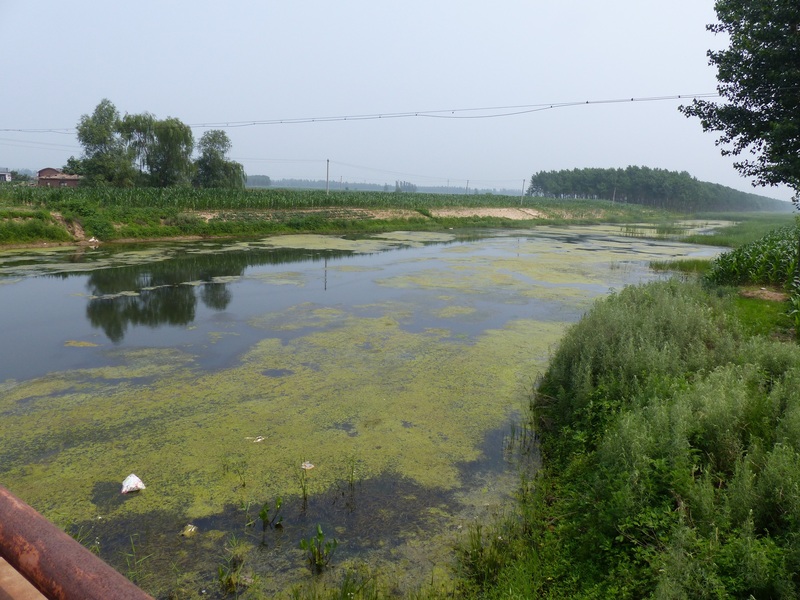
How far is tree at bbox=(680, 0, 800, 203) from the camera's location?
8625 millimetres

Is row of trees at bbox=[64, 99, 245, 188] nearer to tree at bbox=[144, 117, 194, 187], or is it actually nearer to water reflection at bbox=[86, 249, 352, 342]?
tree at bbox=[144, 117, 194, 187]

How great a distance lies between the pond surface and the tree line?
67.2m

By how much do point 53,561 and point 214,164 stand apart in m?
35.0

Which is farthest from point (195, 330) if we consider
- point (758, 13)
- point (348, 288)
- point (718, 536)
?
point (758, 13)

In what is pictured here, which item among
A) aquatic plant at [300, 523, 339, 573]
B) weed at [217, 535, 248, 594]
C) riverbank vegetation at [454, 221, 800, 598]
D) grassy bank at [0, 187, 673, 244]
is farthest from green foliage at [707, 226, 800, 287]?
grassy bank at [0, 187, 673, 244]

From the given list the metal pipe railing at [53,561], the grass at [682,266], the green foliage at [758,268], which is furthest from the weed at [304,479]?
the grass at [682,266]

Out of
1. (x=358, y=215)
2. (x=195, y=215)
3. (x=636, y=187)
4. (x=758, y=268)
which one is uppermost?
(x=636, y=187)

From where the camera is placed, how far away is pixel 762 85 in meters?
9.42

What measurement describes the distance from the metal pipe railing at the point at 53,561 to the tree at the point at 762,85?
1026cm

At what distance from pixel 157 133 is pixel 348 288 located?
934 inches

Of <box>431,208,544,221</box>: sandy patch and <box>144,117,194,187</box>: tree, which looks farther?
<box>431,208,544,221</box>: sandy patch

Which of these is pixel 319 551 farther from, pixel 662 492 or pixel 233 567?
pixel 662 492

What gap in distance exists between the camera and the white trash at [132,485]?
12.7 feet

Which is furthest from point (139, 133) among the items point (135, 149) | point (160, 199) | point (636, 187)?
point (636, 187)
